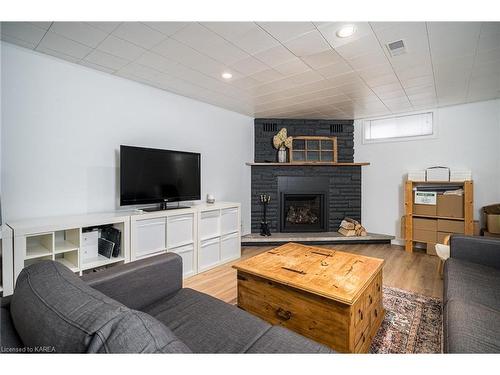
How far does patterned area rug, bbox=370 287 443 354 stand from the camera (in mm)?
1587

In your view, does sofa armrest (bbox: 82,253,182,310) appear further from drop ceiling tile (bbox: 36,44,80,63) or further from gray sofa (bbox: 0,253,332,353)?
drop ceiling tile (bbox: 36,44,80,63)

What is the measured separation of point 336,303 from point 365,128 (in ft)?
12.5

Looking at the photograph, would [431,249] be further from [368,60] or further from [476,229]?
[368,60]

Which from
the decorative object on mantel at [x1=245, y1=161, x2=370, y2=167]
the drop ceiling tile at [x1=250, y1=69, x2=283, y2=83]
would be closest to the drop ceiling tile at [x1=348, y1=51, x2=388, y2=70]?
the drop ceiling tile at [x1=250, y1=69, x2=283, y2=83]

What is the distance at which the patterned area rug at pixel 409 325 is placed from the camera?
62.5 inches

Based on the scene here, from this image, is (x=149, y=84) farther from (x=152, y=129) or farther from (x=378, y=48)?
(x=378, y=48)

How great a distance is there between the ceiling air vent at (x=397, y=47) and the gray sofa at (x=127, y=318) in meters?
2.22

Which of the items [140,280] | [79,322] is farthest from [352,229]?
[79,322]

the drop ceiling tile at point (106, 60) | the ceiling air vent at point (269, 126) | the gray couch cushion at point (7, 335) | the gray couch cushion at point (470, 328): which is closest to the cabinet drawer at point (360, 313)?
the gray couch cushion at point (470, 328)

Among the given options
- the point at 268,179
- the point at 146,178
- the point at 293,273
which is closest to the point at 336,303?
the point at 293,273

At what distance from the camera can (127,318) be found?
664 millimetres

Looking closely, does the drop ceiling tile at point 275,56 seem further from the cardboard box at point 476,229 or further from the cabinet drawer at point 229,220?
the cardboard box at point 476,229

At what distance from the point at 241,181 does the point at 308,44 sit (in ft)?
8.44
